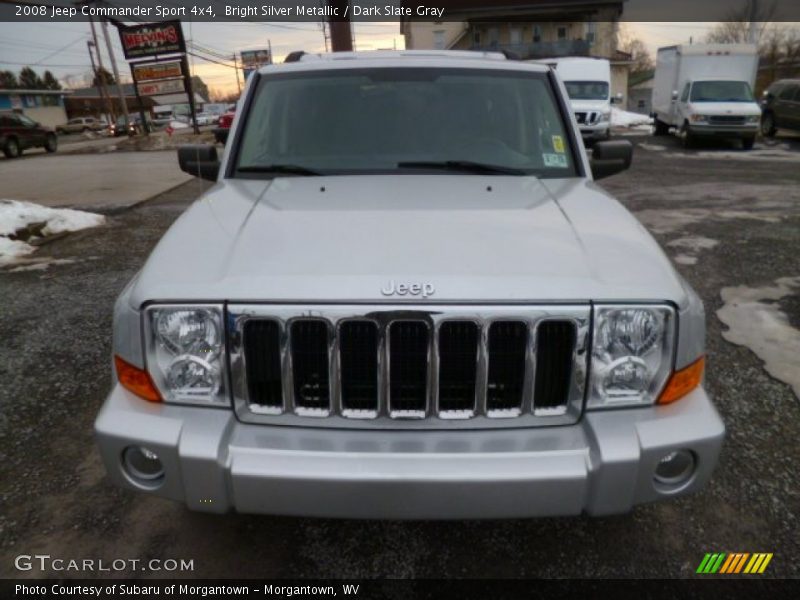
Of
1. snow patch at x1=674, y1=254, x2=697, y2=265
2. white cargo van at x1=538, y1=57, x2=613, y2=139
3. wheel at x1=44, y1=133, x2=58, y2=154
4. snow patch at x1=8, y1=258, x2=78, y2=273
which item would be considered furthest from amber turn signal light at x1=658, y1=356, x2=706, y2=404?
wheel at x1=44, y1=133, x2=58, y2=154

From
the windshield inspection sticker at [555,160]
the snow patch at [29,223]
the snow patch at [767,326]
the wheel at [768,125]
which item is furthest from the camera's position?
the wheel at [768,125]

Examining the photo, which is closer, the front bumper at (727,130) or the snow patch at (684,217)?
the snow patch at (684,217)

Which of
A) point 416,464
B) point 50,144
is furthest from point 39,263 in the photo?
point 50,144

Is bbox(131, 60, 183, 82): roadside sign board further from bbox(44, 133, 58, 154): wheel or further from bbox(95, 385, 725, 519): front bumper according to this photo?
bbox(95, 385, 725, 519): front bumper

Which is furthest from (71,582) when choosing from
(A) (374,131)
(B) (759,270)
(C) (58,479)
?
(B) (759,270)

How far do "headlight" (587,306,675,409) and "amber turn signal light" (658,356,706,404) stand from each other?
0.10ft

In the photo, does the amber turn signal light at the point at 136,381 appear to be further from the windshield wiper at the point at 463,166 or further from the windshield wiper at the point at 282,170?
the windshield wiper at the point at 463,166

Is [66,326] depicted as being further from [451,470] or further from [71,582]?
[451,470]

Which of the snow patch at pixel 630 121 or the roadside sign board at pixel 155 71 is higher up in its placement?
the roadside sign board at pixel 155 71

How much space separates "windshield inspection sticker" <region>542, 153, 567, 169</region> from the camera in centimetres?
321

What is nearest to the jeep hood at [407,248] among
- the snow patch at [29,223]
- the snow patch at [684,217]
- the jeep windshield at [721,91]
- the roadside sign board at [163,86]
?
the snow patch at [29,223]

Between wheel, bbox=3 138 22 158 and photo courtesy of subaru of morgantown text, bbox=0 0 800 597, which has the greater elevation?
photo courtesy of subaru of morgantown text, bbox=0 0 800 597

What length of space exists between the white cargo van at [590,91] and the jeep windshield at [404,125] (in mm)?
17626

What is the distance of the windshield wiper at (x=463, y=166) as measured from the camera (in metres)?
3.11
